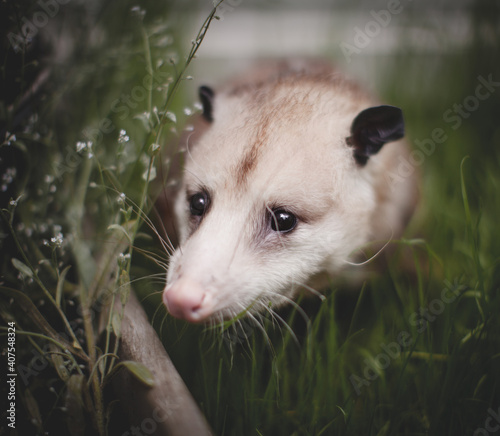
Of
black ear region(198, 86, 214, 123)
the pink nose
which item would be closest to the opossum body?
the pink nose

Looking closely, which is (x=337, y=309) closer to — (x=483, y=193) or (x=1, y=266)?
(x=483, y=193)

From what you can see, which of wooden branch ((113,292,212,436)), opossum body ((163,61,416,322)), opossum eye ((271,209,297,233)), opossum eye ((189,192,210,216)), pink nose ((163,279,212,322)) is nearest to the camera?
wooden branch ((113,292,212,436))

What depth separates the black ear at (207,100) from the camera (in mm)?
2164

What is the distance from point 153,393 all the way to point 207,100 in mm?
1413

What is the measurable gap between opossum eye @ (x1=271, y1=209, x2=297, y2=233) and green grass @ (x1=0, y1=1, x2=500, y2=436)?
1.21 feet

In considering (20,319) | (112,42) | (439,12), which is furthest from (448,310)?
(439,12)

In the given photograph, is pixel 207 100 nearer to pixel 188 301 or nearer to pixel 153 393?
pixel 188 301

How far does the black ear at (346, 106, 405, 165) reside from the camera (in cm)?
183

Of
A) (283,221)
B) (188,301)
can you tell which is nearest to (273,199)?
(283,221)

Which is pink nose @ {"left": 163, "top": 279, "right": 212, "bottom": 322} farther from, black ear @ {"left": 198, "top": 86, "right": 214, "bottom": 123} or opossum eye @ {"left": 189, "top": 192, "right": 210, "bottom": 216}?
black ear @ {"left": 198, "top": 86, "right": 214, "bottom": 123}

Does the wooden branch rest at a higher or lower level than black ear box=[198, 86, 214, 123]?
lower

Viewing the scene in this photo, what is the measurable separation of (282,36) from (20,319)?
4275 mm

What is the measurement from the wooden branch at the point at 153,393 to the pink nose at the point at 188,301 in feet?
0.66

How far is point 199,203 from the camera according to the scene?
6.28ft
